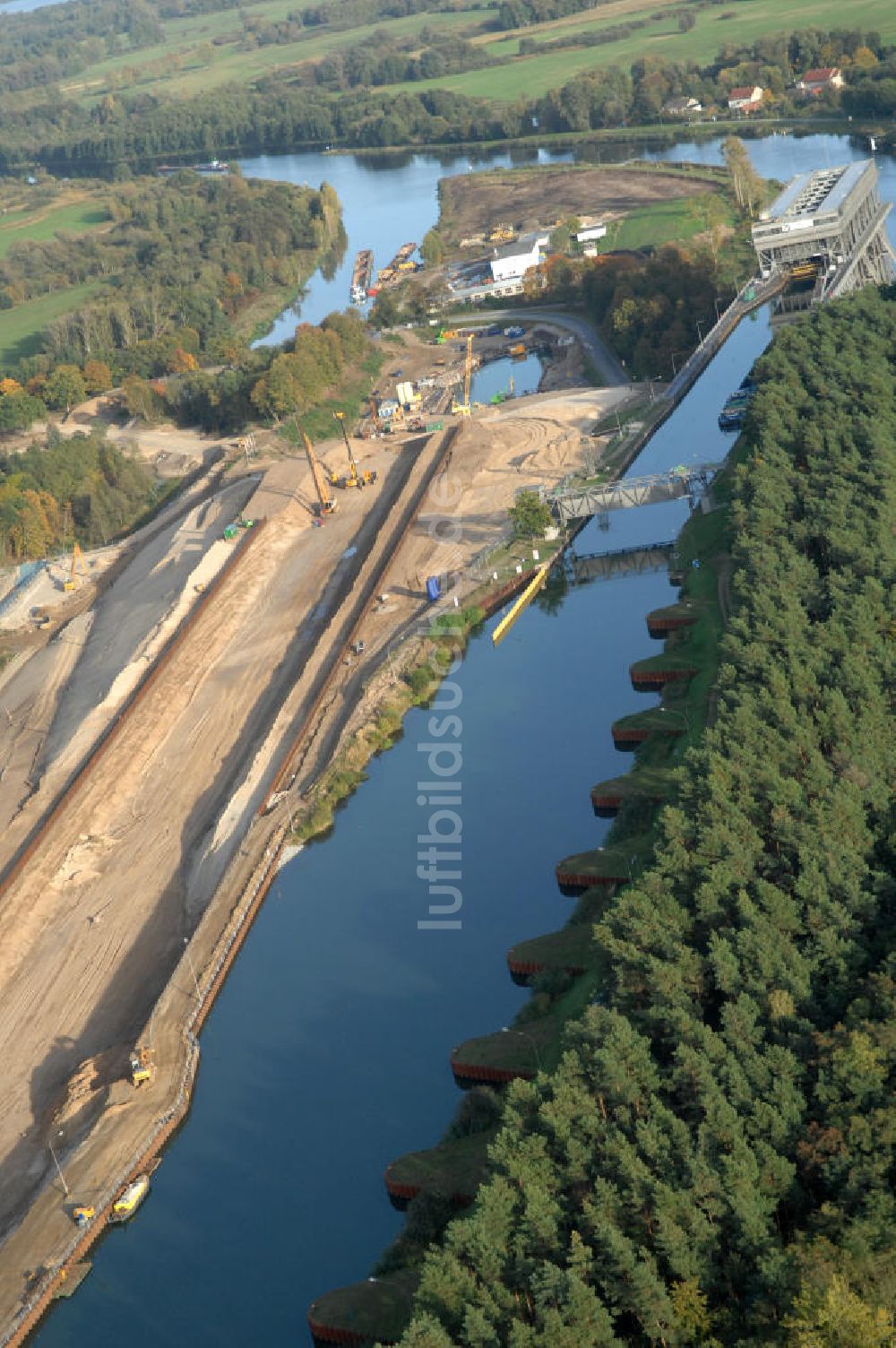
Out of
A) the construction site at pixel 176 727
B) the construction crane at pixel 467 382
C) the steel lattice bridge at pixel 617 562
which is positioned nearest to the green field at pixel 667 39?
the construction crane at pixel 467 382

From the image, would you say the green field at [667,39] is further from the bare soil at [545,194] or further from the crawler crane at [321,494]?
the crawler crane at [321,494]

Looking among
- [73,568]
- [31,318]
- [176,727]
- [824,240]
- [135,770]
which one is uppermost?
[824,240]

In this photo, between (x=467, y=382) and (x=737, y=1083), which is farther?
(x=467, y=382)

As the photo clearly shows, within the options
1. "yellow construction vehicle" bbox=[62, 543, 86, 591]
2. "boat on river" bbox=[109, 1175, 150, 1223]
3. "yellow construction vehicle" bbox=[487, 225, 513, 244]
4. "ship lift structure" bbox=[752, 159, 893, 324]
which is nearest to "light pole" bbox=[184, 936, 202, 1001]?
"boat on river" bbox=[109, 1175, 150, 1223]

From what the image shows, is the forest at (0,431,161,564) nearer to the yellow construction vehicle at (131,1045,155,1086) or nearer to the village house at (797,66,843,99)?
the yellow construction vehicle at (131,1045,155,1086)

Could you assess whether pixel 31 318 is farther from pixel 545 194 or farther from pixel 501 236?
pixel 545 194

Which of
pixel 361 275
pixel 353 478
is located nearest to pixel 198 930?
pixel 353 478

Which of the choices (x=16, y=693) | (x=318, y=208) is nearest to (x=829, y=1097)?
(x=16, y=693)
